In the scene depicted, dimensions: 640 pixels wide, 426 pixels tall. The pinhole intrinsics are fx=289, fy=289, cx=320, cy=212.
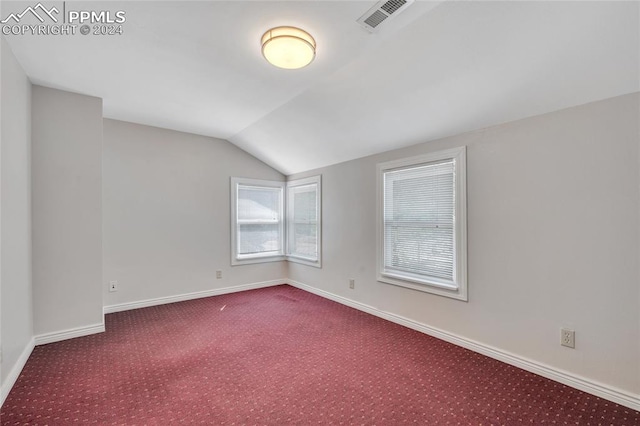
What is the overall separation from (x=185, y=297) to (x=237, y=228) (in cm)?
126

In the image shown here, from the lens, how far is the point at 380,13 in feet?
5.82

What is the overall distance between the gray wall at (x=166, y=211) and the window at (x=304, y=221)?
79 centimetres

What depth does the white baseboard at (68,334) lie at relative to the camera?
276 cm

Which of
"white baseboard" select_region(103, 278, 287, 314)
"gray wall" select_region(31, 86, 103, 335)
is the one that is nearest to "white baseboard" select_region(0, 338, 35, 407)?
"gray wall" select_region(31, 86, 103, 335)

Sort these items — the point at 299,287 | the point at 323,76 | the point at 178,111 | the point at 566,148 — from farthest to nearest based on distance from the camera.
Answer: the point at 299,287, the point at 178,111, the point at 323,76, the point at 566,148

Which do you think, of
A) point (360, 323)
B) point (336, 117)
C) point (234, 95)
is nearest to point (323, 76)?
point (336, 117)

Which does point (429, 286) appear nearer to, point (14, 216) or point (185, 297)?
point (185, 297)

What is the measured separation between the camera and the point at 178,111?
135 inches

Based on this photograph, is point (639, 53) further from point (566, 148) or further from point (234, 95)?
point (234, 95)

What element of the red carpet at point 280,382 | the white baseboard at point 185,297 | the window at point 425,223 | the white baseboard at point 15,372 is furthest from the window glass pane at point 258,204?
the white baseboard at point 15,372

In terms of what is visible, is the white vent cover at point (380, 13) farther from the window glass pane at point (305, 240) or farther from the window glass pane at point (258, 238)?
the window glass pane at point (258, 238)

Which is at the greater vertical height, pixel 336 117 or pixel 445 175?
pixel 336 117

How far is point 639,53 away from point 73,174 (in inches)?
181

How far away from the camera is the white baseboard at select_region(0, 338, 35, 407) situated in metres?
1.92
